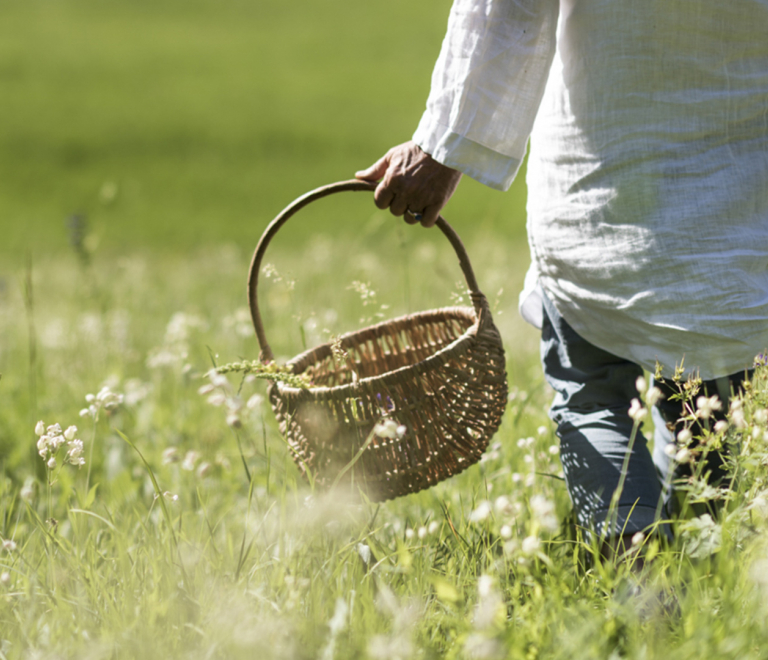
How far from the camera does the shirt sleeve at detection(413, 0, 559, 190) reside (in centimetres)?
151

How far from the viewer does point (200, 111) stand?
71.9 feet

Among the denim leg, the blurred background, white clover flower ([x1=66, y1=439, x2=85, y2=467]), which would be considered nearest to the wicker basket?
the denim leg

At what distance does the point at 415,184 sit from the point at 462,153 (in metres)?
0.13

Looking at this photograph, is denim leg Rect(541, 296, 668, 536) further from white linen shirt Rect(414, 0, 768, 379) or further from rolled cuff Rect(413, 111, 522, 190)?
rolled cuff Rect(413, 111, 522, 190)

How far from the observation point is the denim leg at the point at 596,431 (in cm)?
159

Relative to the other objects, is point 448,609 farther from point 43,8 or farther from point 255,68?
point 43,8

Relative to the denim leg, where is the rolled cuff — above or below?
above

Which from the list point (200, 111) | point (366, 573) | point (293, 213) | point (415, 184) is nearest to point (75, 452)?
point (366, 573)

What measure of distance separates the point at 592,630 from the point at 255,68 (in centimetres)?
2740

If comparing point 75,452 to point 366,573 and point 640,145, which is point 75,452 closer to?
point 366,573

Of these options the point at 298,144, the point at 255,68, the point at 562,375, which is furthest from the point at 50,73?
the point at 562,375

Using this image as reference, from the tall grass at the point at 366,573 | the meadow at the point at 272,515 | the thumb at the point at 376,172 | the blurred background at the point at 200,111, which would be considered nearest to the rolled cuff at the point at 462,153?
the thumb at the point at 376,172

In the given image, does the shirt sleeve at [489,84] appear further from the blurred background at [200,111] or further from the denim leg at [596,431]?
the blurred background at [200,111]

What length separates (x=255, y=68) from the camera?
26109 millimetres
